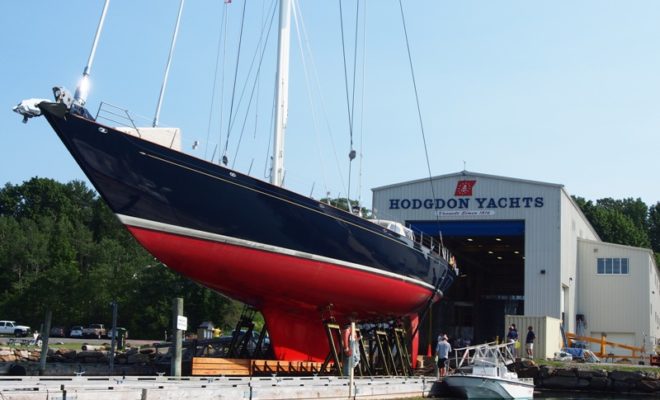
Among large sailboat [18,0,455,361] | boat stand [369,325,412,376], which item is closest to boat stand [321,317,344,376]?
large sailboat [18,0,455,361]

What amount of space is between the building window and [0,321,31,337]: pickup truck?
32828 millimetres

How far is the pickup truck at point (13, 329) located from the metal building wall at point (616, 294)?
3178cm

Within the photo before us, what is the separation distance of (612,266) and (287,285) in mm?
24862

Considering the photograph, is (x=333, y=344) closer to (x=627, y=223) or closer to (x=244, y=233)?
(x=244, y=233)

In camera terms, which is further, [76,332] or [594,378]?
[76,332]

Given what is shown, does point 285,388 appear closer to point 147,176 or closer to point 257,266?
point 257,266

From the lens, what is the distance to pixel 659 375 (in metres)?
26.8

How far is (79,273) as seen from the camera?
129 ft

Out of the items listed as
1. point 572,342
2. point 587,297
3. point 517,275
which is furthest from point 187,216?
point 517,275

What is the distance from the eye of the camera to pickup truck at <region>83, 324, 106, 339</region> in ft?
163

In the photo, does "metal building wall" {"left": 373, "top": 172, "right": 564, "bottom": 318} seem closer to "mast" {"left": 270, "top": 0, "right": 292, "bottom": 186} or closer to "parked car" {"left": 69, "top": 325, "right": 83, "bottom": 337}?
"mast" {"left": 270, "top": 0, "right": 292, "bottom": 186}

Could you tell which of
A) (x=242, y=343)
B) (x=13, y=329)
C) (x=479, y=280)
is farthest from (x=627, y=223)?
(x=242, y=343)

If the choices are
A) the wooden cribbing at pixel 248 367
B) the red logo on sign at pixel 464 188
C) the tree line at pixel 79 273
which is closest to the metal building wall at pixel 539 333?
the red logo on sign at pixel 464 188

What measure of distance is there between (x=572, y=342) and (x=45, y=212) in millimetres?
59044
